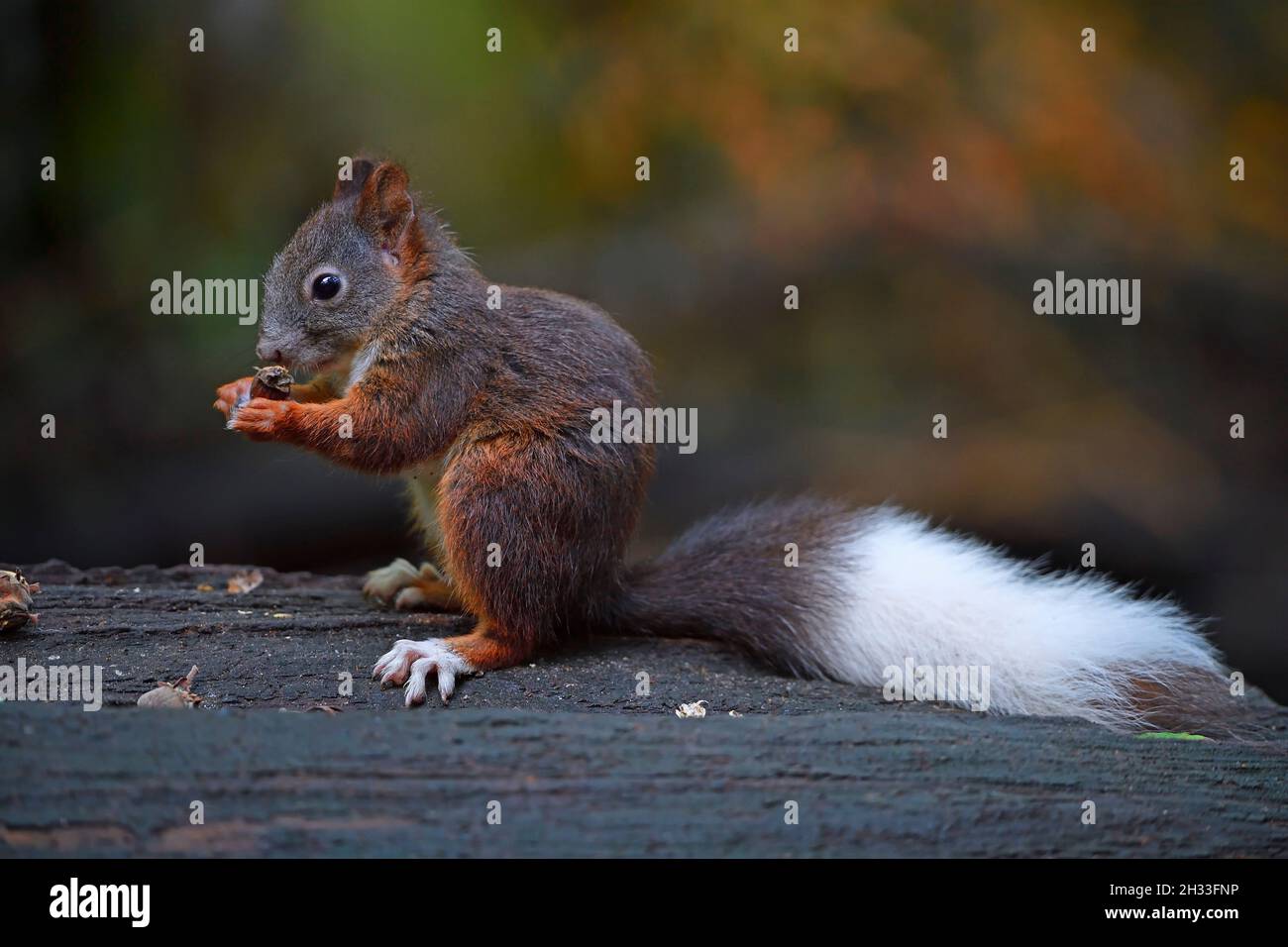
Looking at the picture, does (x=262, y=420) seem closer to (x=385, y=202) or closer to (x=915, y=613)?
(x=385, y=202)

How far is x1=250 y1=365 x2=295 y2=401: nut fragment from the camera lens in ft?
Answer: 11.2

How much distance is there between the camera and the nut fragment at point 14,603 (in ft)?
10.6

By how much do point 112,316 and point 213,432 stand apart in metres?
0.68

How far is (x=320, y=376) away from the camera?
12.2ft

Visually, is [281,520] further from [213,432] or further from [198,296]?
[198,296]

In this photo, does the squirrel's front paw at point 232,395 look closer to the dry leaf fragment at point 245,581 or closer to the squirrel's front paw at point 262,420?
the squirrel's front paw at point 262,420

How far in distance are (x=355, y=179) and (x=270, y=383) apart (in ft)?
2.56

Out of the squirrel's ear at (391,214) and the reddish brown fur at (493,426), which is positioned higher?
the squirrel's ear at (391,214)

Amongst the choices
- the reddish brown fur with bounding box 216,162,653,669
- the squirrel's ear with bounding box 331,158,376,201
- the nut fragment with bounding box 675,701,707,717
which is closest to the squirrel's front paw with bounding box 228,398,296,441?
the reddish brown fur with bounding box 216,162,653,669

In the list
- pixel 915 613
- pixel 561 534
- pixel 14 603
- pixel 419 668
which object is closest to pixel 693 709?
pixel 561 534

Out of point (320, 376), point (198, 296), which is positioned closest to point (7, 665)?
point (320, 376)

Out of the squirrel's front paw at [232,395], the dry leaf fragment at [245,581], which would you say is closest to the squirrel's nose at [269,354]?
the squirrel's front paw at [232,395]

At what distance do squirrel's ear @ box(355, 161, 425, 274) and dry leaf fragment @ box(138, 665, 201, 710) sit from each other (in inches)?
59.2

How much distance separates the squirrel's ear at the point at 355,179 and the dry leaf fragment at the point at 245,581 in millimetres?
1521
